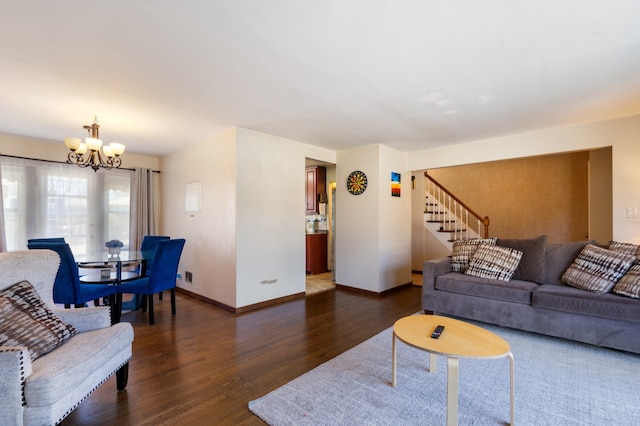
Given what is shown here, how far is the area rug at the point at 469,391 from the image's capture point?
1.81 metres

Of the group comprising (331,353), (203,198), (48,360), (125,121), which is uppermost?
(125,121)

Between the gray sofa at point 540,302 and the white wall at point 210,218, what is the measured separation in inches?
103

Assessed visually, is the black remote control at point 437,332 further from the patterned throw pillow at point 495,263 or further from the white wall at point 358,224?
the white wall at point 358,224

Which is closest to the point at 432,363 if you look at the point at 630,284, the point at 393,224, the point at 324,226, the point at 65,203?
the point at 630,284

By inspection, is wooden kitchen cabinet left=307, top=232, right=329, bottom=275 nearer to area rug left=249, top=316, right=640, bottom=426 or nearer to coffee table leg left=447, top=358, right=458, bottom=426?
area rug left=249, top=316, right=640, bottom=426

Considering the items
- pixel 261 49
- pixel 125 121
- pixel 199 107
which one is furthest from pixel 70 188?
pixel 261 49

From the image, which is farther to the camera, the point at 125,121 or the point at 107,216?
the point at 107,216

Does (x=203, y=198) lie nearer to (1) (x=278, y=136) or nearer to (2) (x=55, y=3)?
(1) (x=278, y=136)

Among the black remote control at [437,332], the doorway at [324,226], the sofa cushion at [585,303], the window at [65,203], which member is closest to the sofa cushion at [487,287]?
the sofa cushion at [585,303]

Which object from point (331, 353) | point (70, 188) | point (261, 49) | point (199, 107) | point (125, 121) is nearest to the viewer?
point (261, 49)

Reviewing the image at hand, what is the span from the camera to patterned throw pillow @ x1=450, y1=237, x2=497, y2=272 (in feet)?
12.2

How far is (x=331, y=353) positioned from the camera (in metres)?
2.69

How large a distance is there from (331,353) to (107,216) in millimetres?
4707

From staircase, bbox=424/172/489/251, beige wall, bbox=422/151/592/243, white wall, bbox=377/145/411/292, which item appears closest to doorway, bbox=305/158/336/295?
white wall, bbox=377/145/411/292
